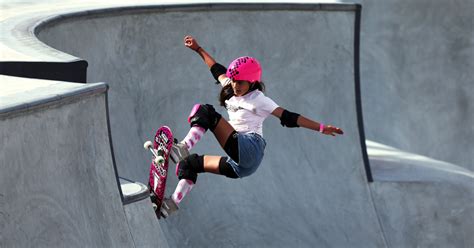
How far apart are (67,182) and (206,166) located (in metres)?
2.10

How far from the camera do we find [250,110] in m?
8.66

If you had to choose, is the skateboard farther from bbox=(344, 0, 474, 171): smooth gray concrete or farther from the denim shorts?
bbox=(344, 0, 474, 171): smooth gray concrete

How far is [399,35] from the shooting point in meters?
18.0

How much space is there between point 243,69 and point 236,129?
0.56 m

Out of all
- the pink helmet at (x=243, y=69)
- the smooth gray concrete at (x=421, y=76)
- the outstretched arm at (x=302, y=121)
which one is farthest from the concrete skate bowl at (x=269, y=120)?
the smooth gray concrete at (x=421, y=76)

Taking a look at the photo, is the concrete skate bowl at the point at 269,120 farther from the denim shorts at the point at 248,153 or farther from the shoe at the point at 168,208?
the denim shorts at the point at 248,153

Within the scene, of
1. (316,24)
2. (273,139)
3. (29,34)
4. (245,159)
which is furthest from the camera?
(316,24)

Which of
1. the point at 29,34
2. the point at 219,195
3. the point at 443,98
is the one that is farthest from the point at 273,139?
the point at 443,98

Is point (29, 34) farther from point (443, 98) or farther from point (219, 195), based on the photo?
point (443, 98)

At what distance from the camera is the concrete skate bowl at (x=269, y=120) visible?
1136 cm

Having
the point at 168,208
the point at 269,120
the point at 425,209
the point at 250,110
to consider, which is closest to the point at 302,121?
the point at 250,110

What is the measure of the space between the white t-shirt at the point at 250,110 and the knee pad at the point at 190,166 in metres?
0.47

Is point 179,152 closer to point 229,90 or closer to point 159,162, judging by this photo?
point 159,162

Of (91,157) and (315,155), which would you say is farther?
(315,155)
